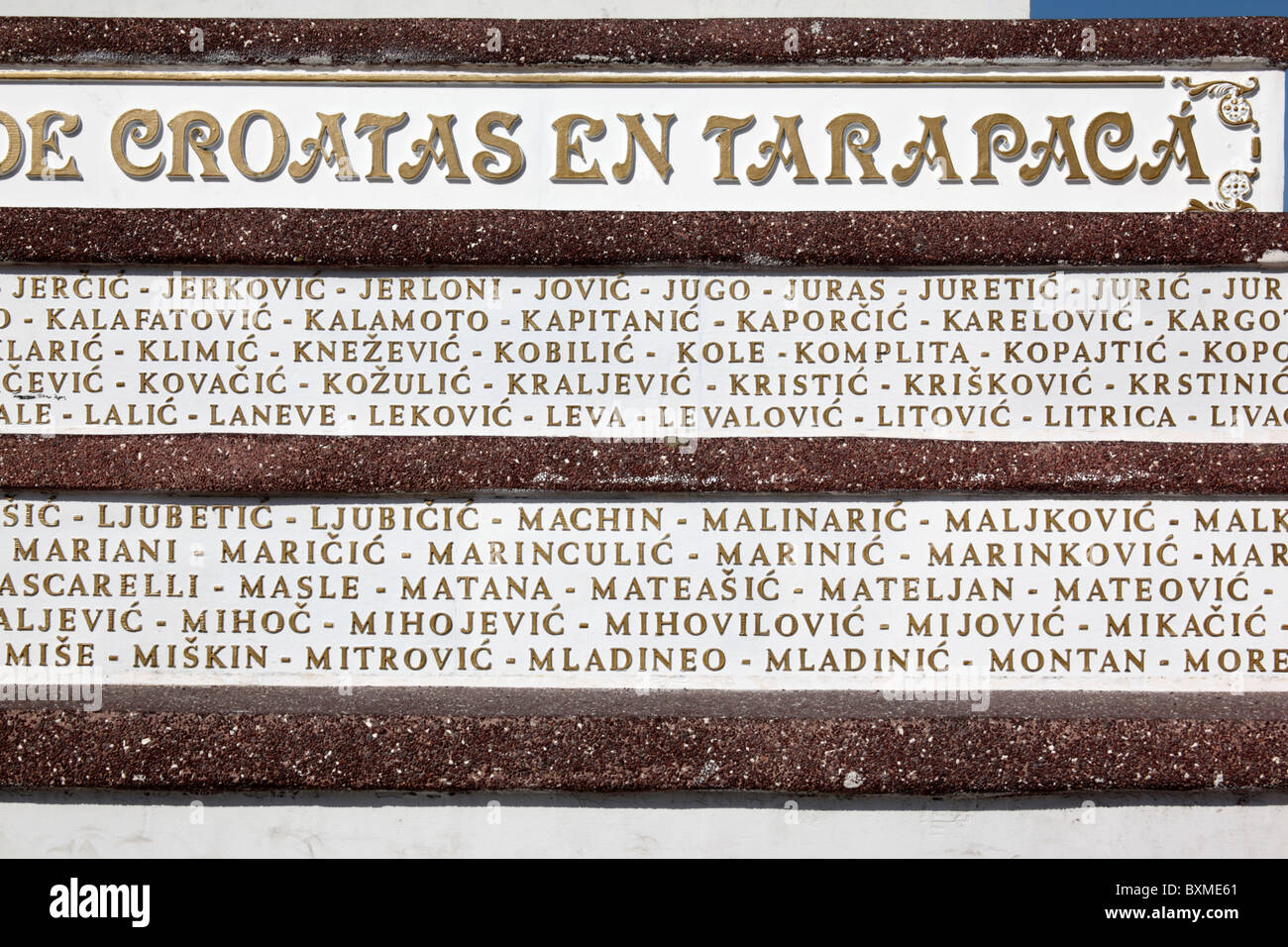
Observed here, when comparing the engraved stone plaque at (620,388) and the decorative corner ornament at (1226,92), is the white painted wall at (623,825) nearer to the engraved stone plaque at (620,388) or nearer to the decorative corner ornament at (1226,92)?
the engraved stone plaque at (620,388)

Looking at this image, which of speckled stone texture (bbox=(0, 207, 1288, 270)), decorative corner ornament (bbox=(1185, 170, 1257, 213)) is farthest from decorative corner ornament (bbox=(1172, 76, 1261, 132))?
speckled stone texture (bbox=(0, 207, 1288, 270))

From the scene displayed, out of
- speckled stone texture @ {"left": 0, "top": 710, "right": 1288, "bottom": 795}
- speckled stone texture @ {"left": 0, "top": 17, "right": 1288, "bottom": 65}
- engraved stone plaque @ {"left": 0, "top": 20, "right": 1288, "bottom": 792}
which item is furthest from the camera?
speckled stone texture @ {"left": 0, "top": 17, "right": 1288, "bottom": 65}

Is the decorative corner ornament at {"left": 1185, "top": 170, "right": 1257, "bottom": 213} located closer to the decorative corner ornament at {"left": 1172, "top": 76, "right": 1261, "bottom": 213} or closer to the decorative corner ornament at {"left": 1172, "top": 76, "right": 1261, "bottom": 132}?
the decorative corner ornament at {"left": 1172, "top": 76, "right": 1261, "bottom": 213}

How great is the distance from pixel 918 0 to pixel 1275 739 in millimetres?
3888

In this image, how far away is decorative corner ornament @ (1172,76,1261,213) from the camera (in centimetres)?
405

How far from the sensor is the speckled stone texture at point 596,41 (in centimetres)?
409

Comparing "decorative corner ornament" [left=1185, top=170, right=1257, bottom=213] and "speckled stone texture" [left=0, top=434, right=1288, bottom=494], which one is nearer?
"speckled stone texture" [left=0, top=434, right=1288, bottom=494]

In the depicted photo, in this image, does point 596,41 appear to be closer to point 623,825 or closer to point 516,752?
point 516,752

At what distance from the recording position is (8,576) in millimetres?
4031

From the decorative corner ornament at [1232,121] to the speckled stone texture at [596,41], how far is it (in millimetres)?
157

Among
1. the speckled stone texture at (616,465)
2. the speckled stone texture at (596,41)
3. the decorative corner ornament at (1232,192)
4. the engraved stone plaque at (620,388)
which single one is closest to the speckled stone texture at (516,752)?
the engraved stone plaque at (620,388)

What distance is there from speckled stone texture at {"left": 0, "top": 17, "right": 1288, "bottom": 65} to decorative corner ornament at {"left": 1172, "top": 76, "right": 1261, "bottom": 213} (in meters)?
0.16
